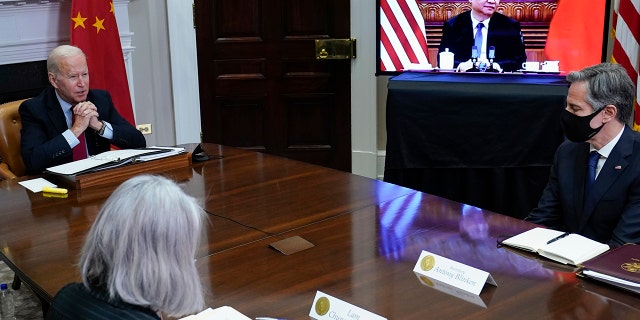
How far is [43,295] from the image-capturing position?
1.97m

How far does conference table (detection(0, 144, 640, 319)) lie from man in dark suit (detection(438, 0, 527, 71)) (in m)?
1.85

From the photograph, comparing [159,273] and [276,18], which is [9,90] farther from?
[159,273]

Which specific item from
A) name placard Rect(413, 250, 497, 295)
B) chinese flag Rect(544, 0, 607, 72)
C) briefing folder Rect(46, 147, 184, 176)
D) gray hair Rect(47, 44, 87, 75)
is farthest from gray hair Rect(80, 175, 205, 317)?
chinese flag Rect(544, 0, 607, 72)

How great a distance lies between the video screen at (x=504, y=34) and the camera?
4.32 metres

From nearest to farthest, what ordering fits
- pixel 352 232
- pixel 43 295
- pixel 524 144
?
1. pixel 43 295
2. pixel 352 232
3. pixel 524 144

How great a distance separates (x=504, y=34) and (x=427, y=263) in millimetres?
2746

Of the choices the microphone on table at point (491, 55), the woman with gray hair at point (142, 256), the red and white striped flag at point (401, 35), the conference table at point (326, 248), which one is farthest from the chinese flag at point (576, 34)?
the woman with gray hair at point (142, 256)

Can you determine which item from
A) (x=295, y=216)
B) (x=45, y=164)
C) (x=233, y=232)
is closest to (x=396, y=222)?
(x=295, y=216)

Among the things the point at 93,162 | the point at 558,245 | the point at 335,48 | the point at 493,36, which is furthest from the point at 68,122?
the point at 493,36

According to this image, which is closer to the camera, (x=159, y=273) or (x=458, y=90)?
(x=159, y=273)

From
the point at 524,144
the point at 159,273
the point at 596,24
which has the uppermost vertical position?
the point at 596,24

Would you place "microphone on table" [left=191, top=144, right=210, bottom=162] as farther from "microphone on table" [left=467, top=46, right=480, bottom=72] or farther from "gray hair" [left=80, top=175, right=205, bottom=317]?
"microphone on table" [left=467, top=46, right=480, bottom=72]

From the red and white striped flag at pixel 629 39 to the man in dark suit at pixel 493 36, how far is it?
21.1 inches

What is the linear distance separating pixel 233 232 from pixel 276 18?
3107 mm
